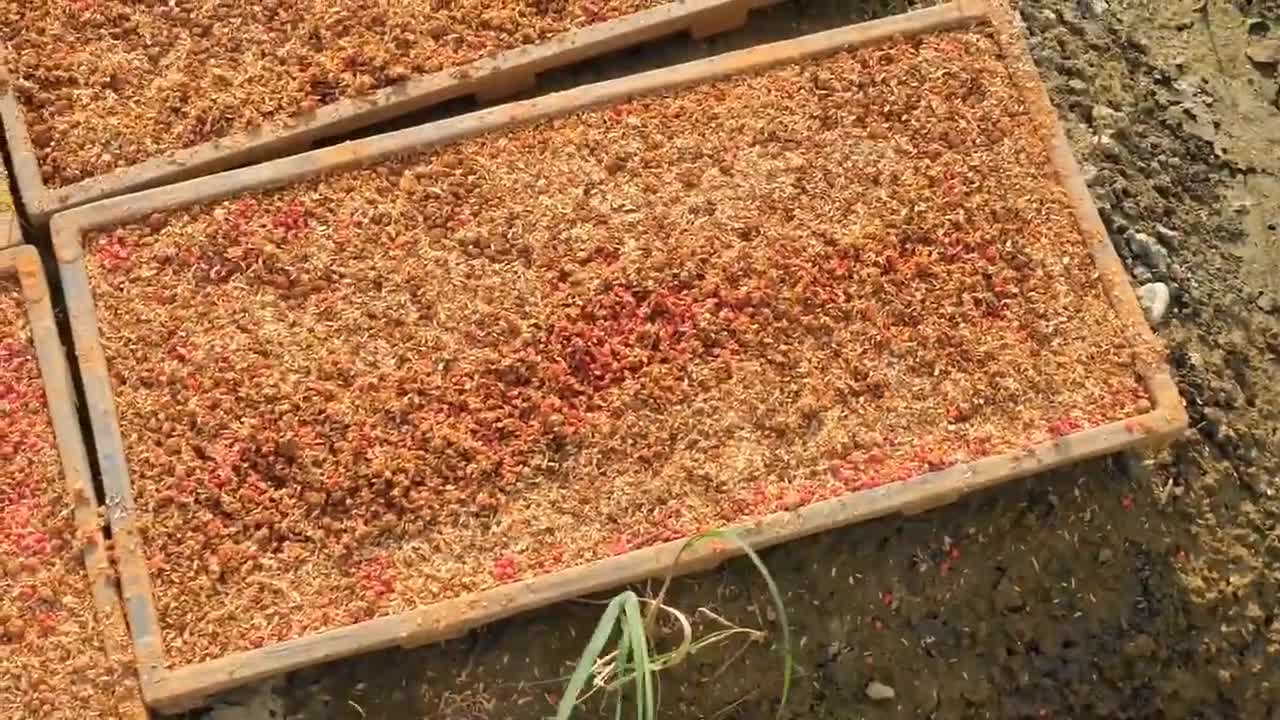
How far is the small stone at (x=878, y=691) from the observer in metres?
1.95

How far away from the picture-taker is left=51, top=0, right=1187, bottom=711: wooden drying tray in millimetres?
1758

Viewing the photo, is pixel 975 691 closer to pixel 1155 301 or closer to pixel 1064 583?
pixel 1064 583

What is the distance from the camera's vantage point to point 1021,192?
6.70 feet

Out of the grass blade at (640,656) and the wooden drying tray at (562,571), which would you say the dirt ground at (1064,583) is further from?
the grass blade at (640,656)

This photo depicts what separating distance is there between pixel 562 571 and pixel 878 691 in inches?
21.9

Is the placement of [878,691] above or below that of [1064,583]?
below

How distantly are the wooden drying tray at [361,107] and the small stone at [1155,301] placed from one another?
86cm

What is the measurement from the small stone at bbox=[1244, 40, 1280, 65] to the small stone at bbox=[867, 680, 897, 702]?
4.87ft

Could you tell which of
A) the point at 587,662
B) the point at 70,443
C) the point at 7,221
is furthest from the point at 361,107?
the point at 587,662

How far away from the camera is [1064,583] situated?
6.58ft

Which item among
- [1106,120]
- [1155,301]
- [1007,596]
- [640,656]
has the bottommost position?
[1007,596]

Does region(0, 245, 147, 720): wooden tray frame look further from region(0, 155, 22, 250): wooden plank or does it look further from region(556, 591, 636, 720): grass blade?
region(556, 591, 636, 720): grass blade

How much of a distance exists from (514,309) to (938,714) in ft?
3.07

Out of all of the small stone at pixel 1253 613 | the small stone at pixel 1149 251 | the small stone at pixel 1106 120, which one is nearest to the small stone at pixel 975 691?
the small stone at pixel 1253 613
